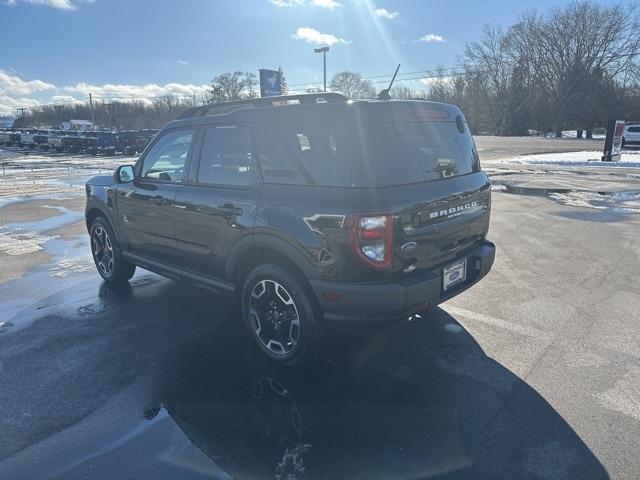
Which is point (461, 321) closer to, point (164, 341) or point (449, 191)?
point (449, 191)

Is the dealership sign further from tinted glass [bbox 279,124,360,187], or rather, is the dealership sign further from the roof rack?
tinted glass [bbox 279,124,360,187]

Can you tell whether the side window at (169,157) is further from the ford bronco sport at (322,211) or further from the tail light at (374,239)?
the tail light at (374,239)

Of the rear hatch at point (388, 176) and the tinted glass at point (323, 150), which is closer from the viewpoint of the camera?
the rear hatch at point (388, 176)

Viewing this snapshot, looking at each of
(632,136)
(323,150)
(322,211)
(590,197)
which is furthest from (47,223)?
(632,136)

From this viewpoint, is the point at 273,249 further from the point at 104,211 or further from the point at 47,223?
the point at 47,223

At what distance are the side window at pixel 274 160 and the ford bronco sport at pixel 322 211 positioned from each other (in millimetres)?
10

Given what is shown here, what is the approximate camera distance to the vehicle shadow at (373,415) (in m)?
2.56

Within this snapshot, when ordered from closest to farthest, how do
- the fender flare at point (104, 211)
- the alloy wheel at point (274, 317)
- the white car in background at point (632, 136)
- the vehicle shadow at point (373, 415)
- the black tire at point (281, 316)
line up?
the vehicle shadow at point (373, 415) → the black tire at point (281, 316) → the alloy wheel at point (274, 317) → the fender flare at point (104, 211) → the white car in background at point (632, 136)

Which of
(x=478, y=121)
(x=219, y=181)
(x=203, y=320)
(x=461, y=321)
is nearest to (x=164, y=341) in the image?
(x=203, y=320)

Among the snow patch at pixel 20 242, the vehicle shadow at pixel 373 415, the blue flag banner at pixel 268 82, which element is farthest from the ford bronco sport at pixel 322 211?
the blue flag banner at pixel 268 82

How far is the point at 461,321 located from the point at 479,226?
3.23 ft

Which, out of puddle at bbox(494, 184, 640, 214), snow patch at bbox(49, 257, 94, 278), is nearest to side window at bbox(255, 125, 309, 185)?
snow patch at bbox(49, 257, 94, 278)

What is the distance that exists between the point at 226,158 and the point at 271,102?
0.63 meters

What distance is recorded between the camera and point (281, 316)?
142 inches
